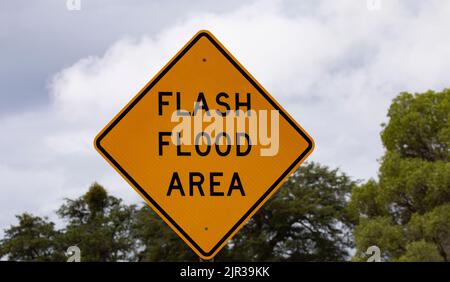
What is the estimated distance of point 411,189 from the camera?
3359cm

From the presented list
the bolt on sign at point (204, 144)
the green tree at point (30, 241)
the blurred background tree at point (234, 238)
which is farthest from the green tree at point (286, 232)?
the bolt on sign at point (204, 144)

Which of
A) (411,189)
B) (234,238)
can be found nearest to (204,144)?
(411,189)

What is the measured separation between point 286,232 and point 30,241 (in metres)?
16.4

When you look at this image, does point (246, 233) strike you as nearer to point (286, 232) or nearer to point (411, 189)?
point (286, 232)

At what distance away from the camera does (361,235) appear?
33750mm

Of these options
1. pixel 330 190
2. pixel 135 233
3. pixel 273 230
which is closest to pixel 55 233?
pixel 135 233

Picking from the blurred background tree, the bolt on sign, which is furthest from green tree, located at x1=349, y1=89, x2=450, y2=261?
the bolt on sign

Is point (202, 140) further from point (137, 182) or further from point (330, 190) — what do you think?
point (330, 190)

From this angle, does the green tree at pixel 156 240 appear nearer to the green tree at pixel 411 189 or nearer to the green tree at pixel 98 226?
the green tree at pixel 98 226

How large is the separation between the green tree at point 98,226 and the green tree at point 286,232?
1317 millimetres

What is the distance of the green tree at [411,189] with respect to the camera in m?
32.6

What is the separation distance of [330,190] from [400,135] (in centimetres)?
1839

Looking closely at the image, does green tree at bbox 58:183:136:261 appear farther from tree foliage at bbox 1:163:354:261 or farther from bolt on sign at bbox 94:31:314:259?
bolt on sign at bbox 94:31:314:259
